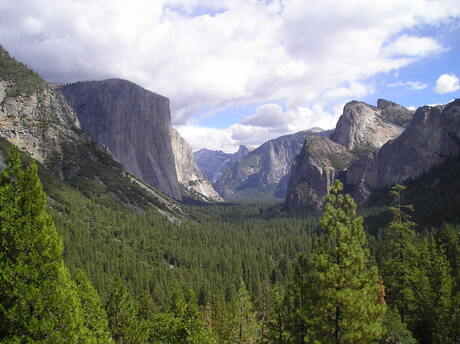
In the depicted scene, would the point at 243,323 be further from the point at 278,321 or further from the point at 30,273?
the point at 30,273

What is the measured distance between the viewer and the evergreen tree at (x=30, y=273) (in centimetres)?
1396

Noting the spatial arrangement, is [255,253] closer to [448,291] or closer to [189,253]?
[189,253]

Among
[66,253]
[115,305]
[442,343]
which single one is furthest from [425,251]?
[66,253]

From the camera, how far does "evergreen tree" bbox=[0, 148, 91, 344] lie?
550 inches

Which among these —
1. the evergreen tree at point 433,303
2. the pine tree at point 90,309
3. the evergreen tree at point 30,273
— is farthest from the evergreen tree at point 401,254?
the evergreen tree at point 30,273

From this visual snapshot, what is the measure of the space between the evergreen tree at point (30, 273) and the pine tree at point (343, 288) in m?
13.3

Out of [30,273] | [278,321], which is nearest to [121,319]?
[278,321]

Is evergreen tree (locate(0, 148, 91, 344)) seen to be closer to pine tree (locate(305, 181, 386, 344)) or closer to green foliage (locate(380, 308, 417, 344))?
pine tree (locate(305, 181, 386, 344))

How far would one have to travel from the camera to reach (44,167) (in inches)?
7180

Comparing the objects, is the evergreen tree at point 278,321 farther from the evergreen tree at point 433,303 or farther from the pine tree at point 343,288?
the evergreen tree at point 433,303

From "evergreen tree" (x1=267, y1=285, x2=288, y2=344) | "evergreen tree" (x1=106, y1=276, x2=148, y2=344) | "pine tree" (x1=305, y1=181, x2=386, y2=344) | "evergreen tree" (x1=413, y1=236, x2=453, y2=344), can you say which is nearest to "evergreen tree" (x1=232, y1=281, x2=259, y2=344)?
"evergreen tree" (x1=106, y1=276, x2=148, y2=344)

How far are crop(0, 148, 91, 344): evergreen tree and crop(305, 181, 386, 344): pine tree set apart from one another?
43.7 ft

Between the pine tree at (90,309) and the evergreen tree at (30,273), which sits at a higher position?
the evergreen tree at (30,273)

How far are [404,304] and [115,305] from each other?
33.1 m
